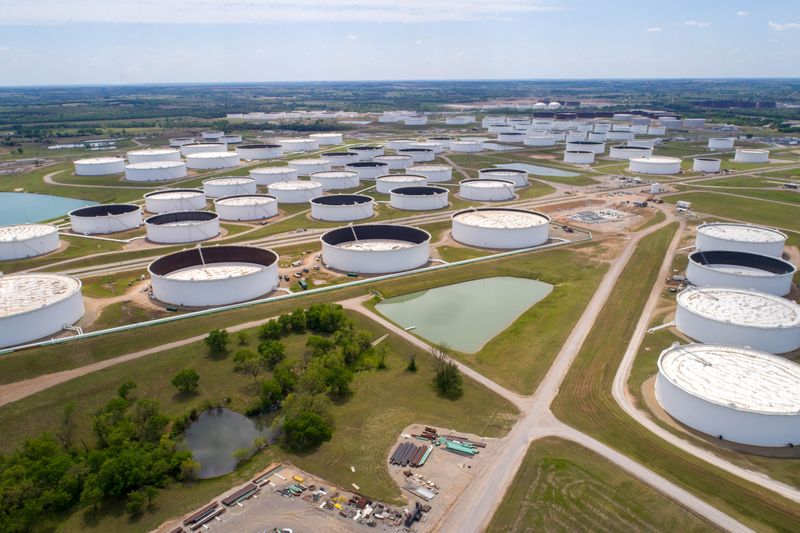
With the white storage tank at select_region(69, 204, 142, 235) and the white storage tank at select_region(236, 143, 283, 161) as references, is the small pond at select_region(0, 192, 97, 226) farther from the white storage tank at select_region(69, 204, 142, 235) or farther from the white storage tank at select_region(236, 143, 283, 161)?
the white storage tank at select_region(236, 143, 283, 161)

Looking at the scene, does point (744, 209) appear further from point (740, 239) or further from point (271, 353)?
point (271, 353)

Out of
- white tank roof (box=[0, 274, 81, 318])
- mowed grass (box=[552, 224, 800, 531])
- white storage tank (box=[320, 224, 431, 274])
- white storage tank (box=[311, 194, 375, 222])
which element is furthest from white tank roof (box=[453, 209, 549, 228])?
white tank roof (box=[0, 274, 81, 318])

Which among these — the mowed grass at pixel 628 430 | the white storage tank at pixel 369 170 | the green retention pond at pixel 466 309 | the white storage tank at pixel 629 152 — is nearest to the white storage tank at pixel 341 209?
the white storage tank at pixel 369 170

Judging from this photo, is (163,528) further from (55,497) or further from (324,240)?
(324,240)

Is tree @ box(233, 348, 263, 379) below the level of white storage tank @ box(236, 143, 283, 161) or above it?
below

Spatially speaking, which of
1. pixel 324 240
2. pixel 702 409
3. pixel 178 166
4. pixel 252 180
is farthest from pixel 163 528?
pixel 178 166

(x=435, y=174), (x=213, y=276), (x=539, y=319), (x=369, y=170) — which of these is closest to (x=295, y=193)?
(x=369, y=170)
